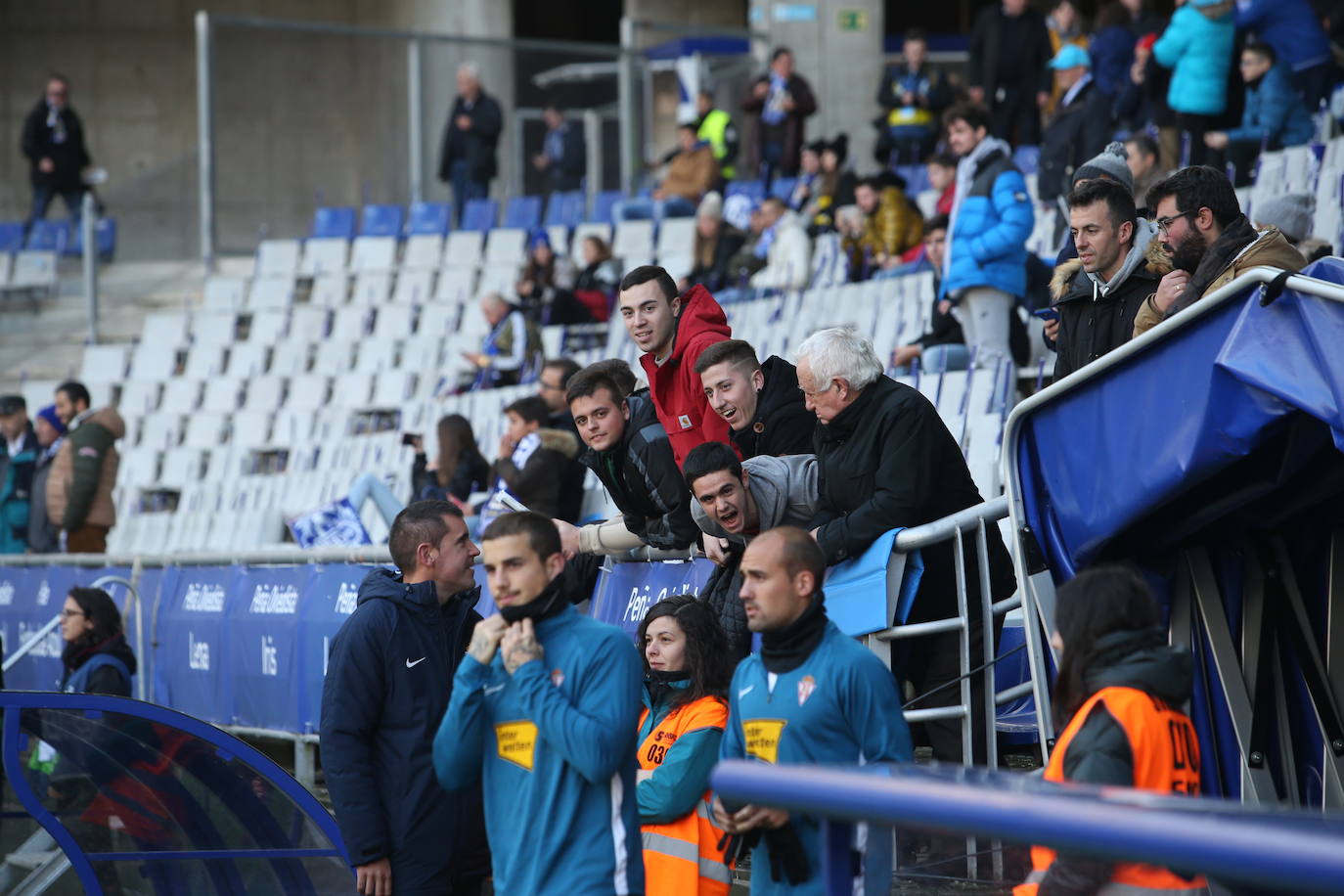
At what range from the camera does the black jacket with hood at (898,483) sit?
17.8ft

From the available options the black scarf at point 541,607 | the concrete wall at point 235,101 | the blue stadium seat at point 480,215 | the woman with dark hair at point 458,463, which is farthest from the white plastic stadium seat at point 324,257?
the black scarf at point 541,607

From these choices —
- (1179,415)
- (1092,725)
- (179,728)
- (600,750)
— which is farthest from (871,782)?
(179,728)

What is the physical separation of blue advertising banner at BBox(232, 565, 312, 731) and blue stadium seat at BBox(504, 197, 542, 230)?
1090cm

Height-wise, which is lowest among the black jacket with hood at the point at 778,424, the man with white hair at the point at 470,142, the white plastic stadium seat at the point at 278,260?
the black jacket with hood at the point at 778,424

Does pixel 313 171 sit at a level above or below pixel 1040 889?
above

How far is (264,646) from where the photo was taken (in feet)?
31.1

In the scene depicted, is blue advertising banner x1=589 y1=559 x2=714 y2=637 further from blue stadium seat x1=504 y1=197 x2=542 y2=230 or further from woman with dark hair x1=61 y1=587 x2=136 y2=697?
blue stadium seat x1=504 y1=197 x2=542 y2=230

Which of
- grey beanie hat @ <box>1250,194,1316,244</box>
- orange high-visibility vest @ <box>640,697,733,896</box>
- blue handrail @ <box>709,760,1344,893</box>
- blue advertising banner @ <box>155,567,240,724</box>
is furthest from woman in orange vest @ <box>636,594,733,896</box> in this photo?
blue advertising banner @ <box>155,567,240,724</box>

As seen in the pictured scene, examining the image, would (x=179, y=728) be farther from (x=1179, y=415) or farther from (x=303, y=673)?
(x=1179, y=415)

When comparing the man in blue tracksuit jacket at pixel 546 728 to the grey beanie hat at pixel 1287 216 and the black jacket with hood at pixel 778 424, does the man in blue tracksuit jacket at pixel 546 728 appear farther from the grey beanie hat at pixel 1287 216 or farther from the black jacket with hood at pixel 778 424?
the grey beanie hat at pixel 1287 216

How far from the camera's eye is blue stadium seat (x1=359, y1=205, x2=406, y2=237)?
20.9m

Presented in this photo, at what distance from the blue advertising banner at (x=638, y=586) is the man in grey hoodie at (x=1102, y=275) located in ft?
5.05

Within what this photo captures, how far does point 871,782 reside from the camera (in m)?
2.29

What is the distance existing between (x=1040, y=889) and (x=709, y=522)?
2968mm
